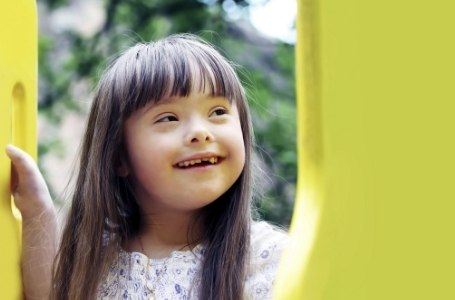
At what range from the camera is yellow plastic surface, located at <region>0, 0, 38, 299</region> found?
1604mm

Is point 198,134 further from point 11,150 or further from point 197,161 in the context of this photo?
point 11,150

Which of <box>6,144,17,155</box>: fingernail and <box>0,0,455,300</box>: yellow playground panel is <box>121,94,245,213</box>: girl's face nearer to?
<box>6,144,17,155</box>: fingernail

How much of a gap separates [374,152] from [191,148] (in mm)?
656

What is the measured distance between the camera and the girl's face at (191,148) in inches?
59.7

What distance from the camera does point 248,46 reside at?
19.9 ft

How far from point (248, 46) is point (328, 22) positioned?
5.19m

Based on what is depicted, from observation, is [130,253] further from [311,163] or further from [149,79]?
[311,163]

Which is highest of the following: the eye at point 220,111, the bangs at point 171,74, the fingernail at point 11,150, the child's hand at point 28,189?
the bangs at point 171,74

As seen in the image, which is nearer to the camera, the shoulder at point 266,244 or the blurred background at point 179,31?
the shoulder at point 266,244

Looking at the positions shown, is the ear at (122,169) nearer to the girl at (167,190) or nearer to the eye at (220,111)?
the girl at (167,190)

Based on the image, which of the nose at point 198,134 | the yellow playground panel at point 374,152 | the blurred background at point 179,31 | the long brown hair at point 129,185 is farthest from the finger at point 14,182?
the blurred background at point 179,31

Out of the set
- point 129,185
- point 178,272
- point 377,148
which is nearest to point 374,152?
point 377,148

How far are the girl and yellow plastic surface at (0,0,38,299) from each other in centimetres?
6

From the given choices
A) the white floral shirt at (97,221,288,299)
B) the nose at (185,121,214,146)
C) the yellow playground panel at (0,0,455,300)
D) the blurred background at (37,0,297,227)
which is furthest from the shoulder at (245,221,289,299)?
the blurred background at (37,0,297,227)
